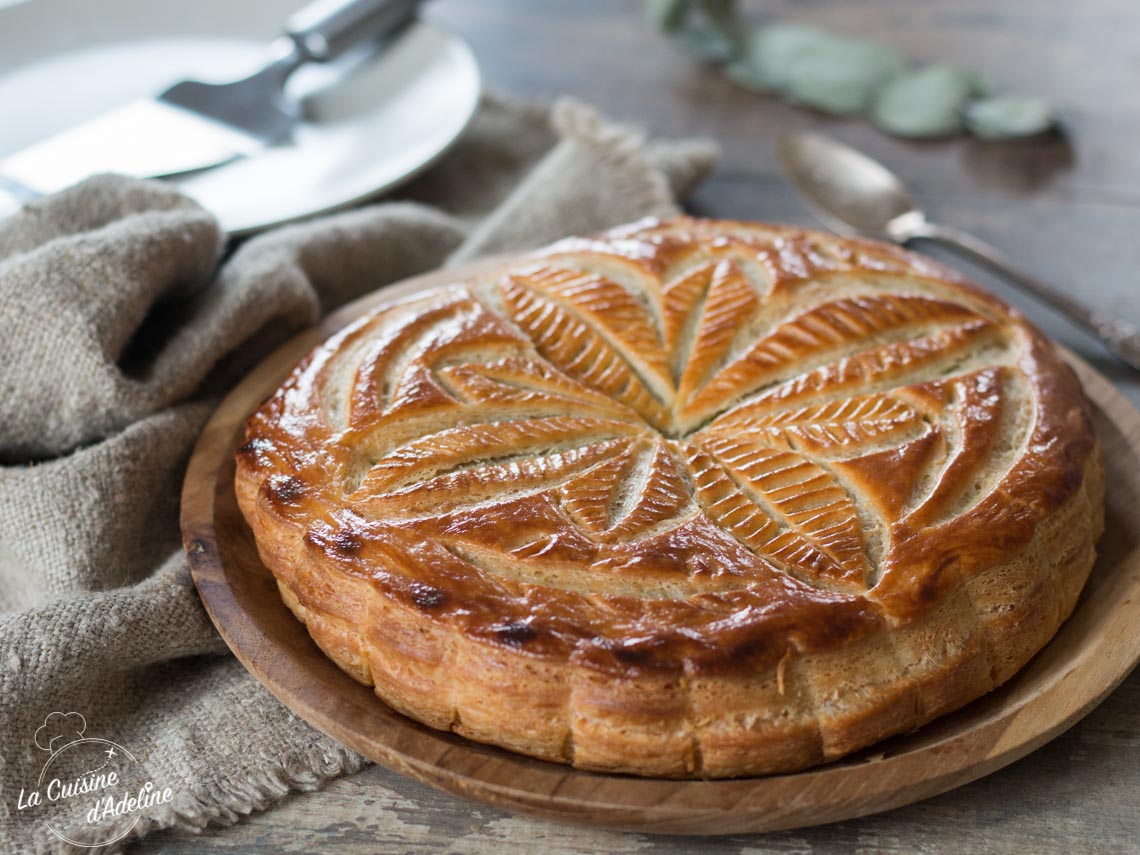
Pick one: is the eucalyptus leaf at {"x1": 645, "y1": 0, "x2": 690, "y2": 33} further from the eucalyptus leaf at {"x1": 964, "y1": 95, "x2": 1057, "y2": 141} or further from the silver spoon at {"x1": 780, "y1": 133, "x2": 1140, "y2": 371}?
the eucalyptus leaf at {"x1": 964, "y1": 95, "x2": 1057, "y2": 141}

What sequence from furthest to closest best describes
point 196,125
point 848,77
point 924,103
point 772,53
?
point 772,53, point 848,77, point 924,103, point 196,125

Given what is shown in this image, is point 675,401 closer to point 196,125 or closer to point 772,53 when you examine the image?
point 196,125

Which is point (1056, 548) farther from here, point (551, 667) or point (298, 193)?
point (298, 193)

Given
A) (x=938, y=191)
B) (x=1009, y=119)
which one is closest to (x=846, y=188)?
(x=938, y=191)

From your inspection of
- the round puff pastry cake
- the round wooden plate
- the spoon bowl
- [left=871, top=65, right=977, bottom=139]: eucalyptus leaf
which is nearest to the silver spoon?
the spoon bowl

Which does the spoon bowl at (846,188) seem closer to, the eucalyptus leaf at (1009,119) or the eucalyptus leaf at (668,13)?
the eucalyptus leaf at (1009,119)

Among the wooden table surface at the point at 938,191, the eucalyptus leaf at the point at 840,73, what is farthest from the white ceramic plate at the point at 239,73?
the eucalyptus leaf at the point at 840,73
